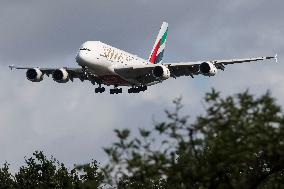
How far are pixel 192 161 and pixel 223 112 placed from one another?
1762 mm

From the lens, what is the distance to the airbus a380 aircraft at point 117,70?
80250mm

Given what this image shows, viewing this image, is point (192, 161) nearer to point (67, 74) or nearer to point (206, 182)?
point (206, 182)

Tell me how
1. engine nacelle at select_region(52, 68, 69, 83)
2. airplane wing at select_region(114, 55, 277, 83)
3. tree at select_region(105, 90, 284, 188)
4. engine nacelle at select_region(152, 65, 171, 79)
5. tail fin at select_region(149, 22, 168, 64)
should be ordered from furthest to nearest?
tail fin at select_region(149, 22, 168, 64) < engine nacelle at select_region(52, 68, 69, 83) < airplane wing at select_region(114, 55, 277, 83) < engine nacelle at select_region(152, 65, 171, 79) < tree at select_region(105, 90, 284, 188)

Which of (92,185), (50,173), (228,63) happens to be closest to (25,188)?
(50,173)

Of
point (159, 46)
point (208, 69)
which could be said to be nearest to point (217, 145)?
point (208, 69)

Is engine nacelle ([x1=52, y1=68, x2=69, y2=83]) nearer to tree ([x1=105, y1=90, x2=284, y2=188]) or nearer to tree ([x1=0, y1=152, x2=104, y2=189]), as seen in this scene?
tree ([x1=0, y1=152, x2=104, y2=189])

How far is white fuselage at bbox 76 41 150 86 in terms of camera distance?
263 feet

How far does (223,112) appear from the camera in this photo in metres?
24.5

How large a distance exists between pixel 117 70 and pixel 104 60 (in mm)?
1791

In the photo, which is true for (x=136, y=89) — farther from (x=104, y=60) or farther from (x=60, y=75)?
(x=60, y=75)

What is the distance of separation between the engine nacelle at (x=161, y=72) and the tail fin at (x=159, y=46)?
21814 mm

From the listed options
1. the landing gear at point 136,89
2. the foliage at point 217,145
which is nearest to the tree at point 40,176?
the landing gear at point 136,89

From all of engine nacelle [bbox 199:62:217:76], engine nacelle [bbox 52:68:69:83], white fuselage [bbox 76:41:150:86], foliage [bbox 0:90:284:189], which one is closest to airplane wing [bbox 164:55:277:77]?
engine nacelle [bbox 199:62:217:76]

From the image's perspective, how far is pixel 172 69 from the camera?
278ft
